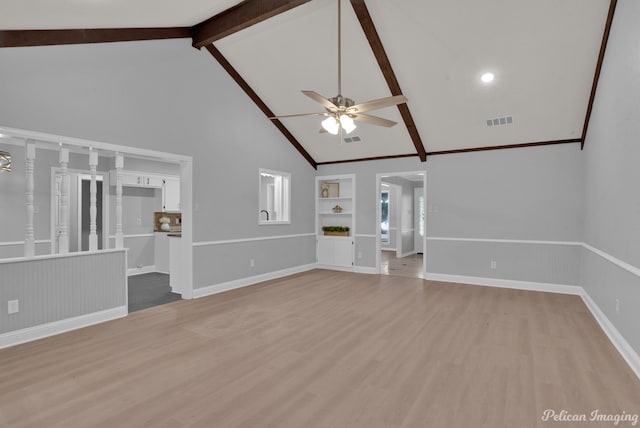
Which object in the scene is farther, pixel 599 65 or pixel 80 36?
pixel 599 65

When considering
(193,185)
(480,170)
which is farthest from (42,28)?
(480,170)

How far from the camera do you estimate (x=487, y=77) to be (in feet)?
14.7

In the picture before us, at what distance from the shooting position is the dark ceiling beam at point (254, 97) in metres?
5.24

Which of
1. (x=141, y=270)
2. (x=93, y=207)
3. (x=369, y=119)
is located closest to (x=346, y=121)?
(x=369, y=119)

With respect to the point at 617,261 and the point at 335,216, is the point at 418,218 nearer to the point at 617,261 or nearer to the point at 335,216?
the point at 335,216

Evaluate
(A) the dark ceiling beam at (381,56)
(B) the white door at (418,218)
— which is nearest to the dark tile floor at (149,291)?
(A) the dark ceiling beam at (381,56)

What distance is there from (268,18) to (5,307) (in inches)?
169

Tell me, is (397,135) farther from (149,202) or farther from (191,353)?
(149,202)

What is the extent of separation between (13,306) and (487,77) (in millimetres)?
6127

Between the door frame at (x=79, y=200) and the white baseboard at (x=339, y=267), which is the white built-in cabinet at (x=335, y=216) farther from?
the door frame at (x=79, y=200)

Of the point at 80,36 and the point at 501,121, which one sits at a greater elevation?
the point at 80,36

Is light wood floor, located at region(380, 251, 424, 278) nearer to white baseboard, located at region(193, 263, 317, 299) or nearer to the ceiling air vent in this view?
white baseboard, located at region(193, 263, 317, 299)

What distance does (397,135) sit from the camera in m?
6.09

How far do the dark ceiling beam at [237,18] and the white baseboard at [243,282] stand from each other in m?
3.71
